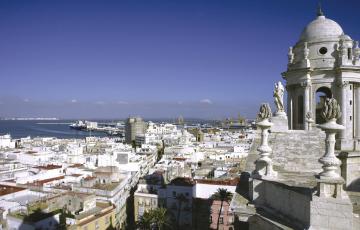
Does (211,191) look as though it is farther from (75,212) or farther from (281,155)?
(281,155)

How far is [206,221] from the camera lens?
36.0 metres

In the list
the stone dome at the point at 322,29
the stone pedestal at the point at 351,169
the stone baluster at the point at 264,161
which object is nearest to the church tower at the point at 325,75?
the stone dome at the point at 322,29

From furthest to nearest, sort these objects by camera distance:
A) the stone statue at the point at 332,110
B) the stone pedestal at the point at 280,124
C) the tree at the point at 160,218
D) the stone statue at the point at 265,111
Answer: the tree at the point at 160,218
the stone pedestal at the point at 280,124
the stone statue at the point at 265,111
the stone statue at the point at 332,110

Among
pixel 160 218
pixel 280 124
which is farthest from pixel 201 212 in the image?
pixel 280 124

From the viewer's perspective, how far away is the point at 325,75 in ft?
56.6

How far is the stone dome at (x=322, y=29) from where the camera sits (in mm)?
17750

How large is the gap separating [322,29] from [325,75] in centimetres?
266

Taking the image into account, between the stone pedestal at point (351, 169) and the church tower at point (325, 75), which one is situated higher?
the church tower at point (325, 75)

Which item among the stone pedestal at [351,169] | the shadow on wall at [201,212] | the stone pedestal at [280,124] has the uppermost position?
the stone pedestal at [280,124]

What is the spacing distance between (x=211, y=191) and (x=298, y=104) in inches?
815

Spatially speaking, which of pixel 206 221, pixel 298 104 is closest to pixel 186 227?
pixel 206 221

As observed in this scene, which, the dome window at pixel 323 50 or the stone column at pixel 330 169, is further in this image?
the dome window at pixel 323 50

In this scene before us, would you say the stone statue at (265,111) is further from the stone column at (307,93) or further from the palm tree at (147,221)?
the palm tree at (147,221)

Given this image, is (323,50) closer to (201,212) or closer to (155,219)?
(155,219)
